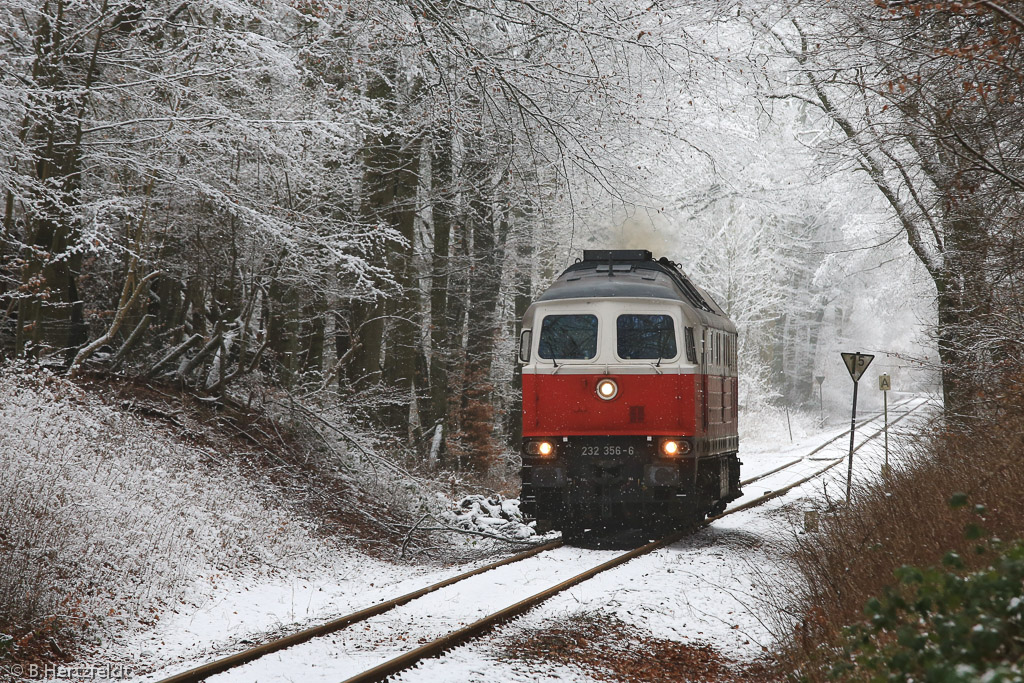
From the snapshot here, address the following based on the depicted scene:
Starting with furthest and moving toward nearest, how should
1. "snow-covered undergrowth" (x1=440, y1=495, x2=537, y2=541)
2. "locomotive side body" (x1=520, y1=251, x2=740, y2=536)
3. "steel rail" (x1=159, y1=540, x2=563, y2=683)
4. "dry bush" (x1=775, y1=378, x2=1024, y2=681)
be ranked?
1. "snow-covered undergrowth" (x1=440, y1=495, x2=537, y2=541)
2. "locomotive side body" (x1=520, y1=251, x2=740, y2=536)
3. "dry bush" (x1=775, y1=378, x2=1024, y2=681)
4. "steel rail" (x1=159, y1=540, x2=563, y2=683)

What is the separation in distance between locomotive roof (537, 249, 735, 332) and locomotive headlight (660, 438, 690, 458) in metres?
1.81

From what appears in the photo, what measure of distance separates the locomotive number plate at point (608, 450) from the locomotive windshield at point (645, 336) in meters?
1.18

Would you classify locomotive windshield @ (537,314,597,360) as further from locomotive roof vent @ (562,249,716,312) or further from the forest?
the forest

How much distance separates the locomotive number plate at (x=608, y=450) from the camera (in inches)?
468

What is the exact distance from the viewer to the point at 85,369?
45.6 feet

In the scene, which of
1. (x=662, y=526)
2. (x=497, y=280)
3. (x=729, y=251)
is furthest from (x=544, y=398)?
(x=729, y=251)

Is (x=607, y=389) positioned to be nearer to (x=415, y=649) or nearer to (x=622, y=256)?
(x=622, y=256)

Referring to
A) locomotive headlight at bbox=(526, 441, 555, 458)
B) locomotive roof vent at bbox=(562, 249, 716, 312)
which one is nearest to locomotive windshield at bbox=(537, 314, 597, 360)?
locomotive roof vent at bbox=(562, 249, 716, 312)

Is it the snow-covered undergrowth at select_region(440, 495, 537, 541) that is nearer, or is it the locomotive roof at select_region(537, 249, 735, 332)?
the locomotive roof at select_region(537, 249, 735, 332)

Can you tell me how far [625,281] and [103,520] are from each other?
6907 millimetres

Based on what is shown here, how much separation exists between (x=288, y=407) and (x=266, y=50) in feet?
19.5

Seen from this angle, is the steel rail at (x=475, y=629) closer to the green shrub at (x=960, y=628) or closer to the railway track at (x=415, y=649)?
the railway track at (x=415, y=649)

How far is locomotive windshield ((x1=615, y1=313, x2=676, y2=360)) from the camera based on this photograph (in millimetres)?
12070

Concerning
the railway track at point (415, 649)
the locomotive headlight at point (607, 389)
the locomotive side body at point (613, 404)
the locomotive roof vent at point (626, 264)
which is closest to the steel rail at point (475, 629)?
the railway track at point (415, 649)
